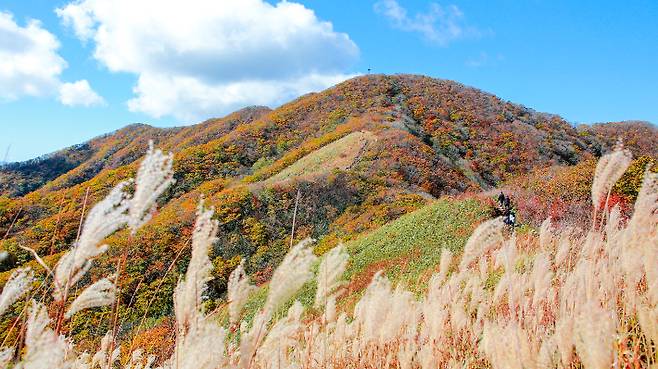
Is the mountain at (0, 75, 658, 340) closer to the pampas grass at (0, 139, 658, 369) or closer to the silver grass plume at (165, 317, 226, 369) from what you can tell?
the pampas grass at (0, 139, 658, 369)

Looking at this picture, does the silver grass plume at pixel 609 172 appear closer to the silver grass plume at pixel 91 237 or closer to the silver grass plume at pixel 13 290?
the silver grass plume at pixel 91 237

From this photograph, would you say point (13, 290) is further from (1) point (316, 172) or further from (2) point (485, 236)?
(1) point (316, 172)

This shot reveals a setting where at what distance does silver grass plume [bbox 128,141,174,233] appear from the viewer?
130cm

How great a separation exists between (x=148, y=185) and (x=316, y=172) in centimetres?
2772

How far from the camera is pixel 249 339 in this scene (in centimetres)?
145

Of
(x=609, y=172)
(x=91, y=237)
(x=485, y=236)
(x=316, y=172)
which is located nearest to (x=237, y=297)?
(x=91, y=237)

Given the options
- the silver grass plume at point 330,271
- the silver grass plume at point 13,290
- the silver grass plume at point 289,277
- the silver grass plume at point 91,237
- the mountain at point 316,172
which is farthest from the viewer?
the mountain at point 316,172

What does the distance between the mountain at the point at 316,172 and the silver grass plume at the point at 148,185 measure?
4934mm

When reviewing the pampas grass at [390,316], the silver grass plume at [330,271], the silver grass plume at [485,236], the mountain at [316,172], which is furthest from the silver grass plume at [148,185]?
the mountain at [316,172]

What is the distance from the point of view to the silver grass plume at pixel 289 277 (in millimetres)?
1404

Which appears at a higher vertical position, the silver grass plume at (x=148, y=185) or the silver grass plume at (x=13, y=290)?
the silver grass plume at (x=148, y=185)

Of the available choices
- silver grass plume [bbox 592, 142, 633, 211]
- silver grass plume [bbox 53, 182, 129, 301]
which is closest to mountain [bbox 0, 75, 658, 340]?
silver grass plume [bbox 53, 182, 129, 301]

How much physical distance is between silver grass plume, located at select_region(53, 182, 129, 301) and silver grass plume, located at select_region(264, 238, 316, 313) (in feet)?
1.53

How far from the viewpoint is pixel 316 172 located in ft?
95.3
